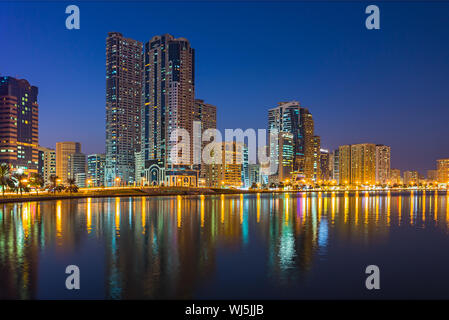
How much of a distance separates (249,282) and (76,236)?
807 inches

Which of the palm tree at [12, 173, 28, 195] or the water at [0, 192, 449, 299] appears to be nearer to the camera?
the water at [0, 192, 449, 299]

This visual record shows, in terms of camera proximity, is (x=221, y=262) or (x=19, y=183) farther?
(x=19, y=183)

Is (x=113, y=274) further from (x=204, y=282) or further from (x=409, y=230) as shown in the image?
(x=409, y=230)

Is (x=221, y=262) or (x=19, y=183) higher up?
(x=19, y=183)

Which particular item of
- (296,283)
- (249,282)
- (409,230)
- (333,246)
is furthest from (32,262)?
(409,230)

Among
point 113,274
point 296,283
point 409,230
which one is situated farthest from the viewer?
point 409,230

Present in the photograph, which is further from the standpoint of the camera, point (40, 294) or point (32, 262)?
point (32, 262)

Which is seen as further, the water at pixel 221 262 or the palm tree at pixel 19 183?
the palm tree at pixel 19 183
